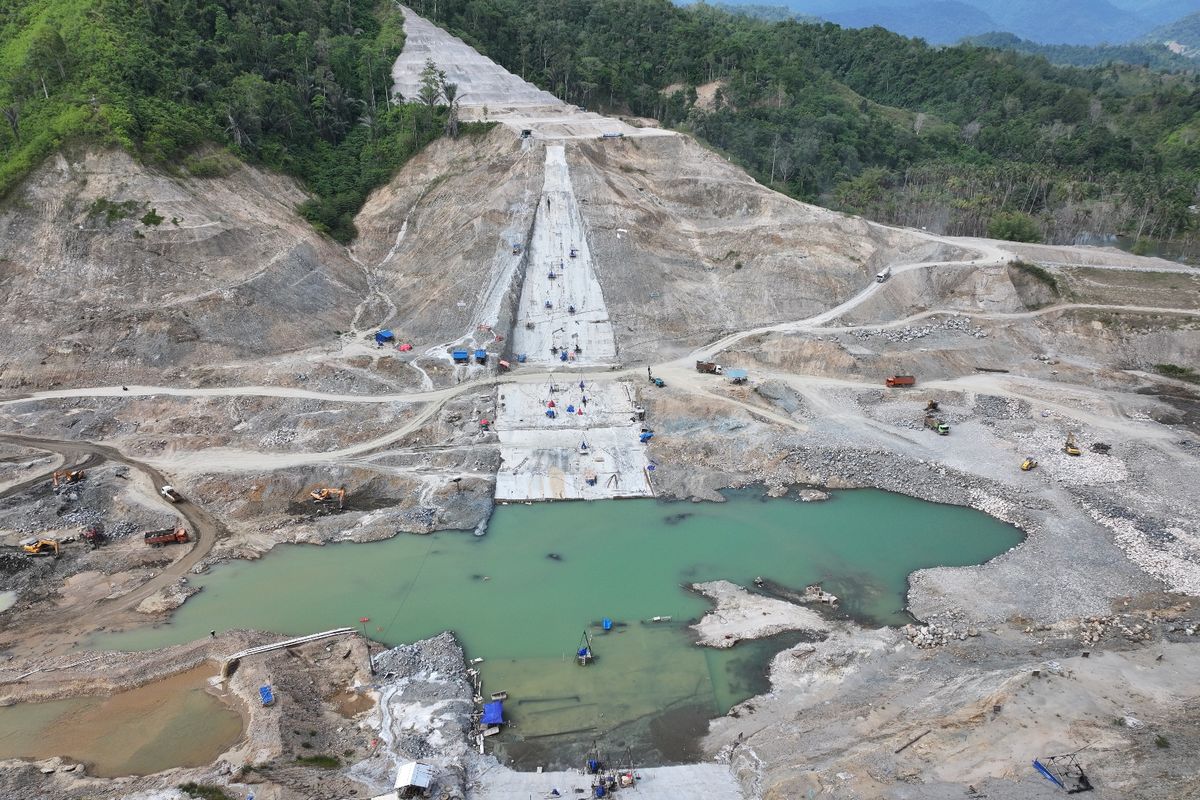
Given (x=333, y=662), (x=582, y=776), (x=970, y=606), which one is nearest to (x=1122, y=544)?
(x=970, y=606)

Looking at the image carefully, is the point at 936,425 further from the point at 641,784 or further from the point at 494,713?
the point at 494,713

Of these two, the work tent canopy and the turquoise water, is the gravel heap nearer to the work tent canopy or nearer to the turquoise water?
the turquoise water

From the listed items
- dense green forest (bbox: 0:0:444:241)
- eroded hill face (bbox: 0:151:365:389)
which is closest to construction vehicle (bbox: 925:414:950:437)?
eroded hill face (bbox: 0:151:365:389)

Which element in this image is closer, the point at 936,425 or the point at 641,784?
the point at 641,784

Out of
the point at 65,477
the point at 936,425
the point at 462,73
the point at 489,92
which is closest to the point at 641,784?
the point at 936,425

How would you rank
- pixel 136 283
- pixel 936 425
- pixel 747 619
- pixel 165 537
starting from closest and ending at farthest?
pixel 747 619, pixel 165 537, pixel 936 425, pixel 136 283

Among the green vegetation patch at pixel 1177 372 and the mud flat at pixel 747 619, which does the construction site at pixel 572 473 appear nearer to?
the mud flat at pixel 747 619

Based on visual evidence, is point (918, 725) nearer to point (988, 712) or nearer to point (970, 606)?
point (988, 712)

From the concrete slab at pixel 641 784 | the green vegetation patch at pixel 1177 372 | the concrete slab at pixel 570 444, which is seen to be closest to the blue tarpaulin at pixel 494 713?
the concrete slab at pixel 641 784
